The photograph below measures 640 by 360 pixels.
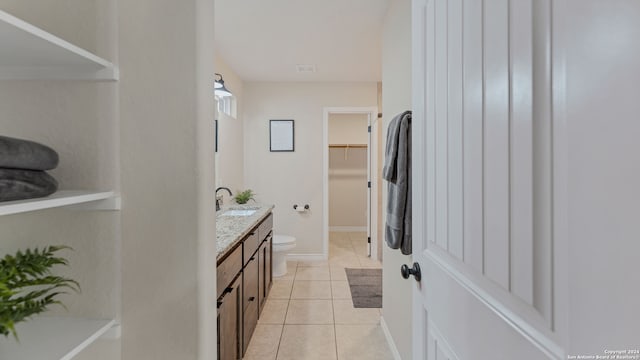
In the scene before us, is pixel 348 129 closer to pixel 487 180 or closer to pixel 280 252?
pixel 280 252

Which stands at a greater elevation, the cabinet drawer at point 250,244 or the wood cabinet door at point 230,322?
the cabinet drawer at point 250,244

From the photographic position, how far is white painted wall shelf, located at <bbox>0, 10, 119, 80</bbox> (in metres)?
0.61

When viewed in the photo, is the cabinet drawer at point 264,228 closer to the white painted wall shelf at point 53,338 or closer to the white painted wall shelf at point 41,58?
the white painted wall shelf at point 53,338

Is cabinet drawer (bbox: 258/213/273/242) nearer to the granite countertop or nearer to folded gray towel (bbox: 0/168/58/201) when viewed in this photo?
the granite countertop

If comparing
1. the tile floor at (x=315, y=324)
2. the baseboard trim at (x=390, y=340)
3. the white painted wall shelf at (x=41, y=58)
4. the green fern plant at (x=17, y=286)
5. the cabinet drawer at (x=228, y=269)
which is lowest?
the tile floor at (x=315, y=324)

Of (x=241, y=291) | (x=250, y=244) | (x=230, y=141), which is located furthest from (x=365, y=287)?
(x=230, y=141)

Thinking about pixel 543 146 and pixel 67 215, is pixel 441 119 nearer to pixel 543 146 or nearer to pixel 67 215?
pixel 543 146

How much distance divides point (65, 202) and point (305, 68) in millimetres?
3371

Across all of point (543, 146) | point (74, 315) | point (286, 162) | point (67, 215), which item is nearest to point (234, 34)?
point (286, 162)

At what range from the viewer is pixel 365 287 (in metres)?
3.34

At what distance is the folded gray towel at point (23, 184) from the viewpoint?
2.01 feet

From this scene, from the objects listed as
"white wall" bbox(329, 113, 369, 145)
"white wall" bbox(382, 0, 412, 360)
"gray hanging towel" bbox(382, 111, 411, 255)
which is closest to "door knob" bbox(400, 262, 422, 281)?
"gray hanging towel" bbox(382, 111, 411, 255)

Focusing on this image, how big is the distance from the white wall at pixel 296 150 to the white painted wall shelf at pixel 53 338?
3470 mm

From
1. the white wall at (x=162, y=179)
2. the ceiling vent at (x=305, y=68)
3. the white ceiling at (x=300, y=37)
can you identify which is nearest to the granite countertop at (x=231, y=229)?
the white wall at (x=162, y=179)
